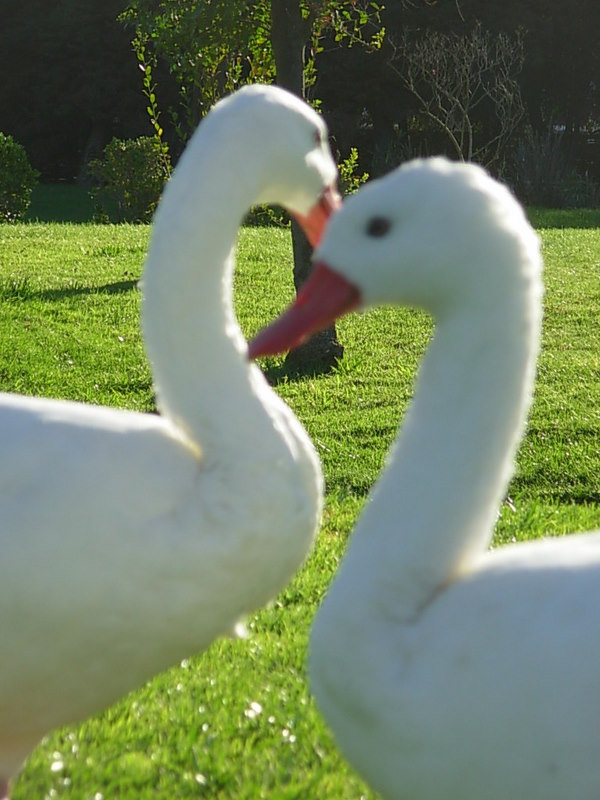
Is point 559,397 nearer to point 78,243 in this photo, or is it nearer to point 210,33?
point 210,33

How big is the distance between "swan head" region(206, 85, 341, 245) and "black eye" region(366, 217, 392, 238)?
2.43ft

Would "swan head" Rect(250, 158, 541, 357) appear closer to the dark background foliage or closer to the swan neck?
the swan neck

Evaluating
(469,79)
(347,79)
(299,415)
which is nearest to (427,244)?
(299,415)

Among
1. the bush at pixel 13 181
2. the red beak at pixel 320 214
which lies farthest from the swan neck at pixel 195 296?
the bush at pixel 13 181

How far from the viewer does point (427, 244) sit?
231 cm

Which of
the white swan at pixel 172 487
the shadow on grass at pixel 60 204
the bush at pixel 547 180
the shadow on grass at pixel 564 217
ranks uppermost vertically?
the white swan at pixel 172 487

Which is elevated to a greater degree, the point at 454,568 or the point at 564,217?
the point at 454,568

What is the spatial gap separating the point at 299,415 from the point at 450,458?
468 centimetres

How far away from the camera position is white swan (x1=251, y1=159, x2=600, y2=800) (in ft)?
6.99

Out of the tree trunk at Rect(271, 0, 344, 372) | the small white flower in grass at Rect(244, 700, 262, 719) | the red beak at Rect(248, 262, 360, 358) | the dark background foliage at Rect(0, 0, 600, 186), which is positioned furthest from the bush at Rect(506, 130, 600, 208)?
the red beak at Rect(248, 262, 360, 358)

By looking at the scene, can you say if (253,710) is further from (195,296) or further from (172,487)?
(195,296)

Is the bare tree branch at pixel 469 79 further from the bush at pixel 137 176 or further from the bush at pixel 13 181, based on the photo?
the bush at pixel 13 181

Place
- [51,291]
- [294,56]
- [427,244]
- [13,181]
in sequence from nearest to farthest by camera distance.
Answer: [427,244]
[294,56]
[51,291]
[13,181]

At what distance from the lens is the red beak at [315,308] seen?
2.41 m
